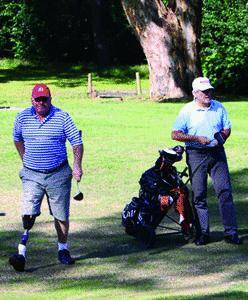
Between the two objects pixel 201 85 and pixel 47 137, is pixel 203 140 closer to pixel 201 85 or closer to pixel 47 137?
pixel 201 85

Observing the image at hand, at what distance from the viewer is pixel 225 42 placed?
3388cm

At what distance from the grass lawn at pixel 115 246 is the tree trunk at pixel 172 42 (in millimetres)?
9597

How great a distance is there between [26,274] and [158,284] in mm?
1436

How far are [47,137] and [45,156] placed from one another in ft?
0.65

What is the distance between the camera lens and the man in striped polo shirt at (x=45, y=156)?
967 centimetres

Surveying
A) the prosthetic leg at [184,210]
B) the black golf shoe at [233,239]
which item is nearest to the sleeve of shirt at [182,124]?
the prosthetic leg at [184,210]

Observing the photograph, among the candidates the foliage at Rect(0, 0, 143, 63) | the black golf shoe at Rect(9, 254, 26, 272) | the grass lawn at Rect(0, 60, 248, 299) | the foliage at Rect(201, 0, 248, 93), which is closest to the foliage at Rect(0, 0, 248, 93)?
the foliage at Rect(0, 0, 143, 63)

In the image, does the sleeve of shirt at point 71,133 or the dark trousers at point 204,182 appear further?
the dark trousers at point 204,182

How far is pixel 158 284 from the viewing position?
9133 mm

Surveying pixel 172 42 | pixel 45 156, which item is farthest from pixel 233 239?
pixel 172 42

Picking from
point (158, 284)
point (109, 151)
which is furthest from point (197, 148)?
point (109, 151)

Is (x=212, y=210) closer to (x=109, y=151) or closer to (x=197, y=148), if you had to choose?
(x=197, y=148)

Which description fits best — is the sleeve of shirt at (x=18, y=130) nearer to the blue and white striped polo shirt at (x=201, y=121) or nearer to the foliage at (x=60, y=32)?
the blue and white striped polo shirt at (x=201, y=121)

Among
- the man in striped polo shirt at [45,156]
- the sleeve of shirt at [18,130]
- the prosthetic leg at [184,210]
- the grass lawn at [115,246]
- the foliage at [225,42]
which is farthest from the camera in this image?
the foliage at [225,42]
